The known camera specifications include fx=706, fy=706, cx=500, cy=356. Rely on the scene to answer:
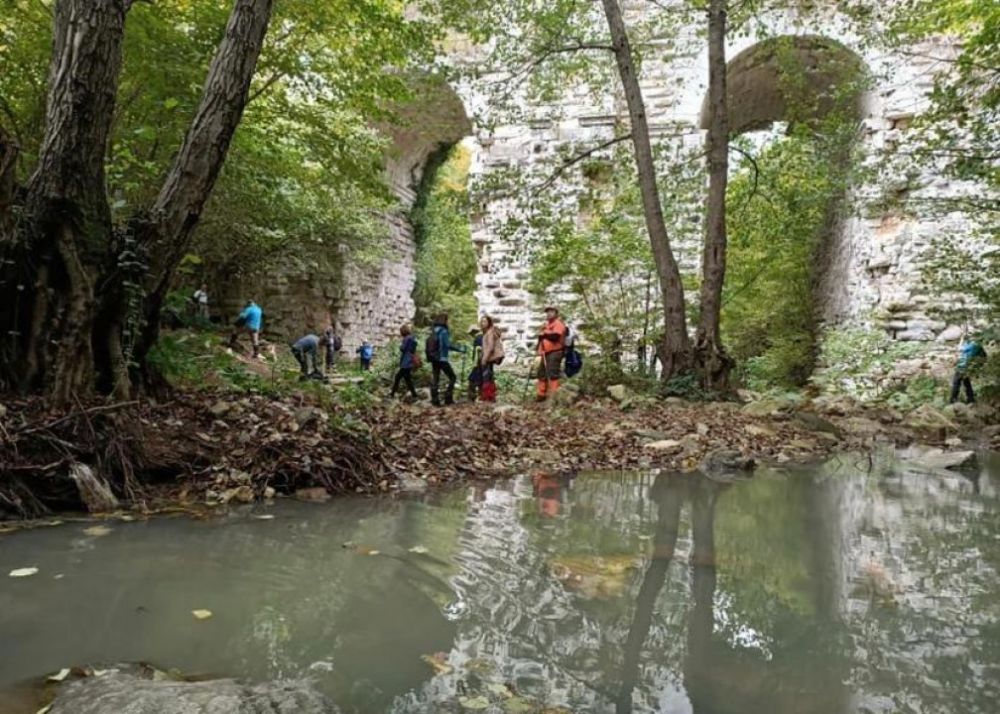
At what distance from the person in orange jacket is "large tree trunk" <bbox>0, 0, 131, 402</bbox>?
625 cm

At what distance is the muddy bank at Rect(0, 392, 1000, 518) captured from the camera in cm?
317

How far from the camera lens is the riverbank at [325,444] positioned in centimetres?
317

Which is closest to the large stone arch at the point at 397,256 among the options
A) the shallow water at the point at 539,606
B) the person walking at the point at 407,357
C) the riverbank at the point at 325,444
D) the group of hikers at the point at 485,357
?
the person walking at the point at 407,357

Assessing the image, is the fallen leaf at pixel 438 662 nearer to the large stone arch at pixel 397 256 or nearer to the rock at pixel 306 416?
the rock at pixel 306 416

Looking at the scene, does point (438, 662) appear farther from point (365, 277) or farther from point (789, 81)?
point (365, 277)

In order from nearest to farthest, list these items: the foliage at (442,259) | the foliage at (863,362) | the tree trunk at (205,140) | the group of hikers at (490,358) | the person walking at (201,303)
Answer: the tree trunk at (205,140), the group of hikers at (490,358), the foliage at (863,362), the person walking at (201,303), the foliage at (442,259)

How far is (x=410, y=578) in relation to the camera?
2.38 metres

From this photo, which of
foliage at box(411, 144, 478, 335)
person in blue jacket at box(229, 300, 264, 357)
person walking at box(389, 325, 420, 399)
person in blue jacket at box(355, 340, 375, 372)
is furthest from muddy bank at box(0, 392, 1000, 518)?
foliage at box(411, 144, 478, 335)

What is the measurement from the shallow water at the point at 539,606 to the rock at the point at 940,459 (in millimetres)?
1987

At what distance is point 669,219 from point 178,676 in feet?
36.0

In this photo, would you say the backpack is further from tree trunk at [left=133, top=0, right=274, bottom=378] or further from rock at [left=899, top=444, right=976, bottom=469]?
tree trunk at [left=133, top=0, right=274, bottom=378]

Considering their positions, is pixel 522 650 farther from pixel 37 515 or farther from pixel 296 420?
pixel 296 420

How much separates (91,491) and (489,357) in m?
6.57

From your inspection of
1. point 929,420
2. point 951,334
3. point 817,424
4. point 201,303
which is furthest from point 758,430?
point 201,303
